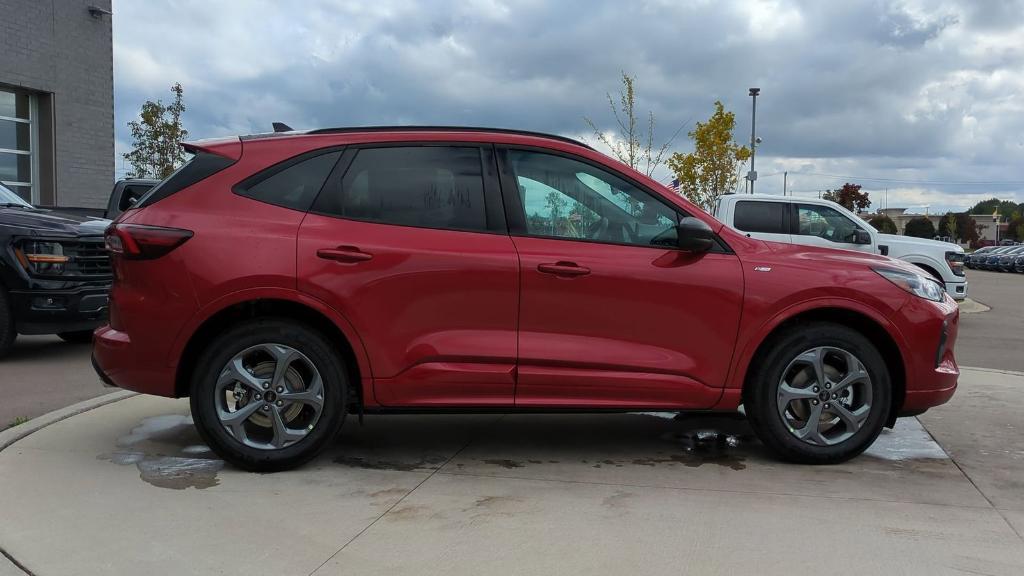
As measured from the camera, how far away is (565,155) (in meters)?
4.71

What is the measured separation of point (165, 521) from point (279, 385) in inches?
35.3

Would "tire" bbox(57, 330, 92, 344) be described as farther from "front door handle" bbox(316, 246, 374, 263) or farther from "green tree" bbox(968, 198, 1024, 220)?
"green tree" bbox(968, 198, 1024, 220)

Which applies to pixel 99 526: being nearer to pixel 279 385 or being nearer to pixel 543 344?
pixel 279 385

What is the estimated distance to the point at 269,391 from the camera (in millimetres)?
4410

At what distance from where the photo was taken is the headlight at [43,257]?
7828 mm

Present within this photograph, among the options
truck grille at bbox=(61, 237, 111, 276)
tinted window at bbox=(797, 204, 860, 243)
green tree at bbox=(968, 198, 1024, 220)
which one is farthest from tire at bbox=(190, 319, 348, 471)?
green tree at bbox=(968, 198, 1024, 220)

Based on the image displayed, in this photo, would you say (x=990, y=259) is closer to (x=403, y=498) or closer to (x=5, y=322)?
(x=5, y=322)

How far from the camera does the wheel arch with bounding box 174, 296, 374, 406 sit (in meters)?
4.42

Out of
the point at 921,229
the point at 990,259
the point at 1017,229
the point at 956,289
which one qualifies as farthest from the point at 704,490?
the point at 1017,229

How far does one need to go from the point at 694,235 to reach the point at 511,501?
1.62 m

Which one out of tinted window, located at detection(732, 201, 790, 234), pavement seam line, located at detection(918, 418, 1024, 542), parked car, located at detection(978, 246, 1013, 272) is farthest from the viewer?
parked car, located at detection(978, 246, 1013, 272)

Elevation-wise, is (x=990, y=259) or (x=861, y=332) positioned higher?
(x=861, y=332)

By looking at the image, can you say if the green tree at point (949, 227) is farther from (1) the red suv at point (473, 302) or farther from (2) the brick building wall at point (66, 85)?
(1) the red suv at point (473, 302)

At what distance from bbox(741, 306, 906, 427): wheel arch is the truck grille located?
19.9ft
